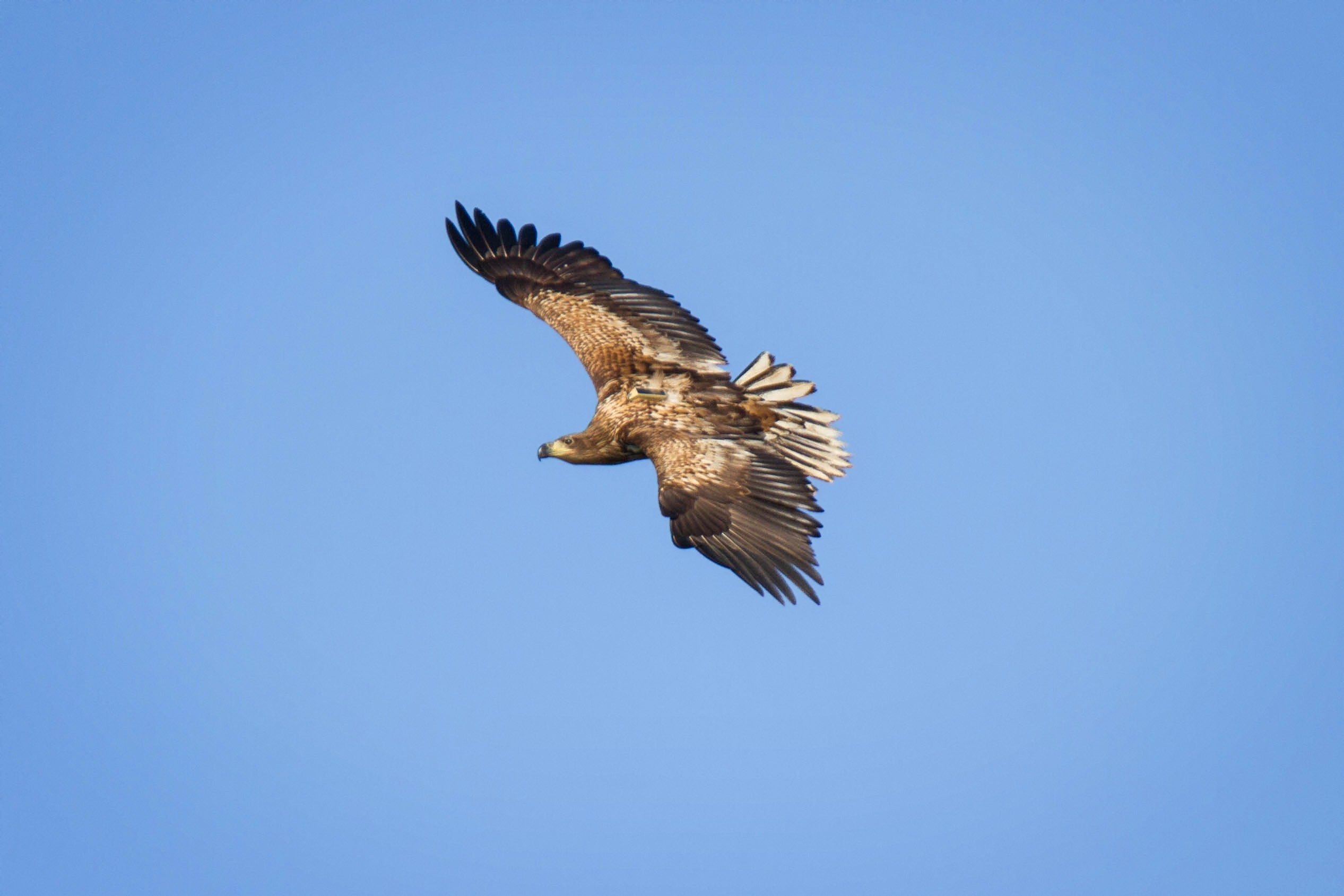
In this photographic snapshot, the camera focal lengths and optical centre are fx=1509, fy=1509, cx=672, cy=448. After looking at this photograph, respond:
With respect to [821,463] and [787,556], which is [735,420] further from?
[787,556]

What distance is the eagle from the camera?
12.1m

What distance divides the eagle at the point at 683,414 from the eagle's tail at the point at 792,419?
0.01 metres

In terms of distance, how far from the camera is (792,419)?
13414 mm

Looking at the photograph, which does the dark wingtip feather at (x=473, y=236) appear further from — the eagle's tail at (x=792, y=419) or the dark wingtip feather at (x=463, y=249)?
the eagle's tail at (x=792, y=419)

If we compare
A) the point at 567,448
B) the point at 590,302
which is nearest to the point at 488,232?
the point at 590,302

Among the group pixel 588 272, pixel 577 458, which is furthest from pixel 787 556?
pixel 588 272

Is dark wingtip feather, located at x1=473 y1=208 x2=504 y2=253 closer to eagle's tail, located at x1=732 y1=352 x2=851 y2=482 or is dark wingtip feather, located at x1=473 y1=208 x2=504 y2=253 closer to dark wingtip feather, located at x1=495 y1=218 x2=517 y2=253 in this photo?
dark wingtip feather, located at x1=495 y1=218 x2=517 y2=253

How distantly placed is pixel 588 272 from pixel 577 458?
2164 mm

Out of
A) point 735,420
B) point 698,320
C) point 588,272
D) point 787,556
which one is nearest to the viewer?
point 787,556

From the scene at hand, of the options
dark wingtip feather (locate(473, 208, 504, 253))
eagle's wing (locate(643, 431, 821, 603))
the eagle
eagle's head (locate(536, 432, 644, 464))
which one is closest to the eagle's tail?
the eagle

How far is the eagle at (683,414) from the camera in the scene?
39.8 feet

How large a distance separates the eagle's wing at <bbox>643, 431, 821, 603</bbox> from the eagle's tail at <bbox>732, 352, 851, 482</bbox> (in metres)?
0.40

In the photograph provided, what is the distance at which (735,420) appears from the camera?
13.2 metres

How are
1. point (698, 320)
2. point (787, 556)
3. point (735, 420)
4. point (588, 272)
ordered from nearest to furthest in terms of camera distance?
point (787, 556) → point (735, 420) → point (698, 320) → point (588, 272)
